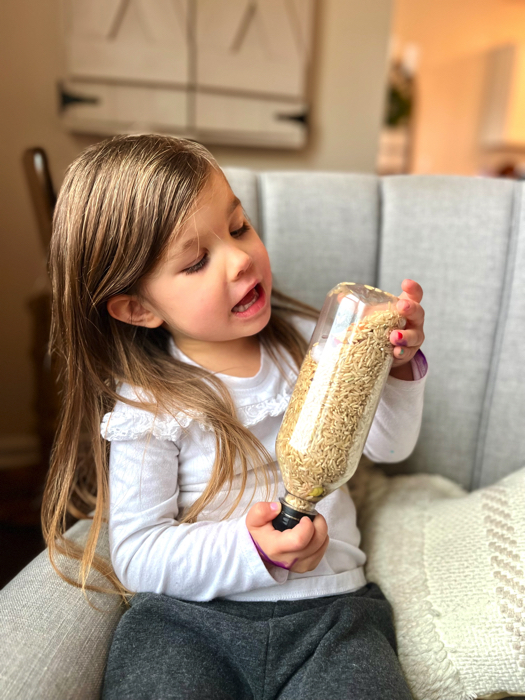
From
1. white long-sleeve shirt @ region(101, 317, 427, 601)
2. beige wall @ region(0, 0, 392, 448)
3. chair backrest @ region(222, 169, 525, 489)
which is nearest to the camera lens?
white long-sleeve shirt @ region(101, 317, 427, 601)

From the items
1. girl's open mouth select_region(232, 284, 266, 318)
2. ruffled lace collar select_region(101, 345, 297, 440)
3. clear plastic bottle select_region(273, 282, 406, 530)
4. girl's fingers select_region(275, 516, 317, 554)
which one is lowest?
girl's fingers select_region(275, 516, 317, 554)

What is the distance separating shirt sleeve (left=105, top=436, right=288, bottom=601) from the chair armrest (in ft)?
0.18

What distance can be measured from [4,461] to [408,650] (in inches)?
56.5

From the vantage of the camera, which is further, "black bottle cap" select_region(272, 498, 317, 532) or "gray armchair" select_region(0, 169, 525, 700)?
"gray armchair" select_region(0, 169, 525, 700)

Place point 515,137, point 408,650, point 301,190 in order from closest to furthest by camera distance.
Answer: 1. point 408,650
2. point 301,190
3. point 515,137

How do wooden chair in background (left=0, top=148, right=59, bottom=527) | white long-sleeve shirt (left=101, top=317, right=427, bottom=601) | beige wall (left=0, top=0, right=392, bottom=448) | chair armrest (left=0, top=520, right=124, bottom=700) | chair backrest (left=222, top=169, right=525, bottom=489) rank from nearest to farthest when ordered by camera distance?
chair armrest (left=0, top=520, right=124, bottom=700)
white long-sleeve shirt (left=101, top=317, right=427, bottom=601)
chair backrest (left=222, top=169, right=525, bottom=489)
wooden chair in background (left=0, top=148, right=59, bottom=527)
beige wall (left=0, top=0, right=392, bottom=448)

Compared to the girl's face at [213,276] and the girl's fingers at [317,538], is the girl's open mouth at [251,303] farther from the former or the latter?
the girl's fingers at [317,538]

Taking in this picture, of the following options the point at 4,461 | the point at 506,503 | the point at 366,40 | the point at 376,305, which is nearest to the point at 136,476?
the point at 376,305

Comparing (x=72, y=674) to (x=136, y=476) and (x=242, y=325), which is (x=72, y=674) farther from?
(x=242, y=325)

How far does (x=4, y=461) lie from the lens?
5.48 feet

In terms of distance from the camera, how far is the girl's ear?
70 cm

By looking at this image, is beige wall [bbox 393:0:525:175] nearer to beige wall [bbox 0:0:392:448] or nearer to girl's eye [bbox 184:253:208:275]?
beige wall [bbox 0:0:392:448]

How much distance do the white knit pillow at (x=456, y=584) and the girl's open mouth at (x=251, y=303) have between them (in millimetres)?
402

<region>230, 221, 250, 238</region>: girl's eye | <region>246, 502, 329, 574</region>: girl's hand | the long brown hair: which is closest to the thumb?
<region>246, 502, 329, 574</region>: girl's hand
